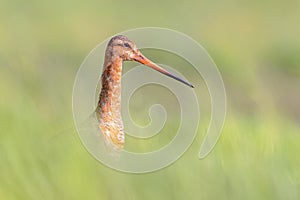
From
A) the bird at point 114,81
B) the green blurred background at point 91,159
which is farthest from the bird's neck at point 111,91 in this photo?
the green blurred background at point 91,159

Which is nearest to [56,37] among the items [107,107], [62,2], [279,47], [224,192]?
[62,2]

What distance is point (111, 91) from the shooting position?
3.42 m

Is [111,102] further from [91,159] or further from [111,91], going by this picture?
[91,159]

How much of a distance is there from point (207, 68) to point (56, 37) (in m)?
7.72

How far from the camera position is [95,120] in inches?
113

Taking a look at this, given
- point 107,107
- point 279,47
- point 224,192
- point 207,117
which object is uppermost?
point 279,47

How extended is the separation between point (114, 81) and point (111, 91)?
0.11 ft

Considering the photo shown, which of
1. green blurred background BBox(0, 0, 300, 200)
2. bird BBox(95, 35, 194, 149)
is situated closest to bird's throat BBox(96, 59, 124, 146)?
bird BBox(95, 35, 194, 149)

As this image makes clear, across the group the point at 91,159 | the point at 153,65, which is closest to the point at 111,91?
the point at 153,65

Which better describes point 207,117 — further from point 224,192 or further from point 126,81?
point 224,192

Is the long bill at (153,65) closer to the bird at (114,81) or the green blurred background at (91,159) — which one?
the bird at (114,81)

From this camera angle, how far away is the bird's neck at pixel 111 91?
3.20 m

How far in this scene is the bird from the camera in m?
2.99

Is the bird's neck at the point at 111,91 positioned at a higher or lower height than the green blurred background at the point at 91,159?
higher
